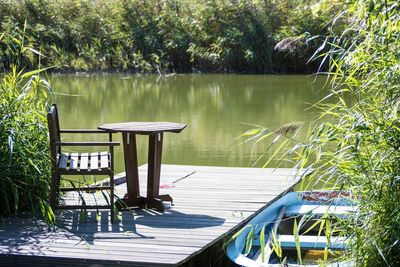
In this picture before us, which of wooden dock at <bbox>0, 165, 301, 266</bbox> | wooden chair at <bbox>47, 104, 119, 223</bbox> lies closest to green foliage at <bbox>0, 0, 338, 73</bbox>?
wooden dock at <bbox>0, 165, 301, 266</bbox>

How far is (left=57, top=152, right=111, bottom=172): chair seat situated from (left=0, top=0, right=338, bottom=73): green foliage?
15.1 meters

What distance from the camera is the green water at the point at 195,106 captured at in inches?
381

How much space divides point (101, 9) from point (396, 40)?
18881 mm

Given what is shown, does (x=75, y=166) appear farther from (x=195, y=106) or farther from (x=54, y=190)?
(x=195, y=106)

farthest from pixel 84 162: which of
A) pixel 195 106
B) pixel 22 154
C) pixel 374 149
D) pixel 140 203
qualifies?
pixel 195 106

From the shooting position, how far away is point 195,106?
551 inches

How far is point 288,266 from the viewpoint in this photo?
14.2 feet

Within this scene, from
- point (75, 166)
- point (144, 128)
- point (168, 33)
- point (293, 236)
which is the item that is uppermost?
point (168, 33)

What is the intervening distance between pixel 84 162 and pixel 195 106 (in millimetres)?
9080

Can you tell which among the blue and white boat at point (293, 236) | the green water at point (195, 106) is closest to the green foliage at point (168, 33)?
the green water at point (195, 106)

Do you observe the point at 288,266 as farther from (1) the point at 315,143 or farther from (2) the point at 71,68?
(2) the point at 71,68

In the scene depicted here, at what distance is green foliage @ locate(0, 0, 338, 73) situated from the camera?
20422 millimetres

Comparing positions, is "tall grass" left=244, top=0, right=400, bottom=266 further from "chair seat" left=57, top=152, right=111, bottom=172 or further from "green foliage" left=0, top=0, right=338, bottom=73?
"green foliage" left=0, top=0, right=338, bottom=73

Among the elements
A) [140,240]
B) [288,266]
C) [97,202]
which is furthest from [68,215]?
[288,266]
